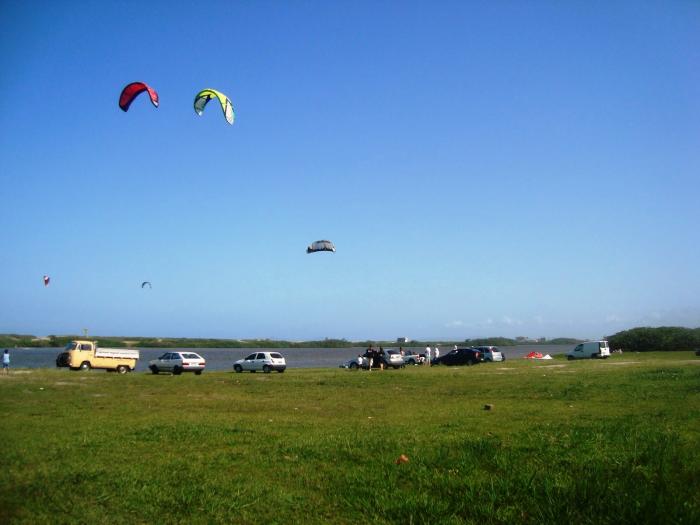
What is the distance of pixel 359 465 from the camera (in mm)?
9320

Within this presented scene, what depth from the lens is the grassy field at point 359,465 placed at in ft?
23.5

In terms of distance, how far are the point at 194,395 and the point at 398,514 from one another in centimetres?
1832

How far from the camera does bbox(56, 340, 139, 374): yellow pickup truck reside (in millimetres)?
45219

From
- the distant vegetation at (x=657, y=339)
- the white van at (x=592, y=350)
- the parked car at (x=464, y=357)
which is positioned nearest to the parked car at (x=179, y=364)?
the parked car at (x=464, y=357)

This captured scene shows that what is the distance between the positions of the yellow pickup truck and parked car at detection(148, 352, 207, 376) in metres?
2.99

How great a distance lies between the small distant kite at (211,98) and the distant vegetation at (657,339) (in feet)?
268

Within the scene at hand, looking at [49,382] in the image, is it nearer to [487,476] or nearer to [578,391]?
[578,391]

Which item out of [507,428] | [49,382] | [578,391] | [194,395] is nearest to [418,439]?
[507,428]

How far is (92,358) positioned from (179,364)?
7424 millimetres

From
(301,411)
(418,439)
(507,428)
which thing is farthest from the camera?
(301,411)

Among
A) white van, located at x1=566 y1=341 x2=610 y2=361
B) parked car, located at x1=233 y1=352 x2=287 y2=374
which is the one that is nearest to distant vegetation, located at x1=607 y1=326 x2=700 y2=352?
white van, located at x1=566 y1=341 x2=610 y2=361

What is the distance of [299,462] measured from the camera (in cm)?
966

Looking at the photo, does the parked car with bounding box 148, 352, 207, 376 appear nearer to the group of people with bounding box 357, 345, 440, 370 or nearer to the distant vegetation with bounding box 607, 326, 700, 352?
the group of people with bounding box 357, 345, 440, 370

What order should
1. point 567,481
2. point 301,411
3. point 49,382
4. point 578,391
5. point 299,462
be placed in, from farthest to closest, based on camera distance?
1. point 49,382
2. point 578,391
3. point 301,411
4. point 299,462
5. point 567,481
